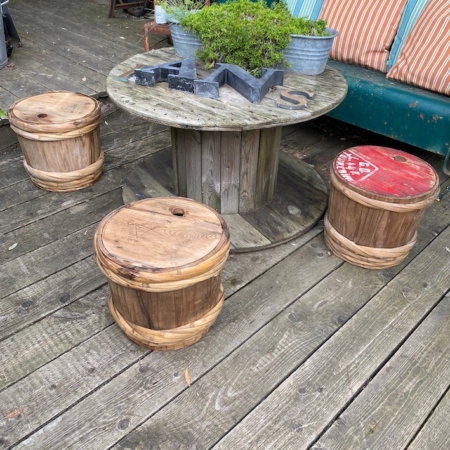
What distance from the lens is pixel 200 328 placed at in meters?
1.65

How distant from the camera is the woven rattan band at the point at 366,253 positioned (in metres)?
2.04

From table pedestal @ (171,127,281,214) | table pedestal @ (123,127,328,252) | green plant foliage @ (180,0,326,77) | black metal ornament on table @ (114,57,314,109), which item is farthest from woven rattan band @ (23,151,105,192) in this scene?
green plant foliage @ (180,0,326,77)

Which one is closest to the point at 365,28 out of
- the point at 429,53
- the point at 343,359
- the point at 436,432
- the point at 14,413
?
the point at 429,53

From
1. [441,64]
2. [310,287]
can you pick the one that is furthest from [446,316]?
[441,64]

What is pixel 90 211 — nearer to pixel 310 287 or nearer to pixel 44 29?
pixel 310 287

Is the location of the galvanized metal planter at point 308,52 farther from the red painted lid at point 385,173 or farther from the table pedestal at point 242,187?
the red painted lid at point 385,173

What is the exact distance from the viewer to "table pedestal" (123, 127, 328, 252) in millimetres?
2145

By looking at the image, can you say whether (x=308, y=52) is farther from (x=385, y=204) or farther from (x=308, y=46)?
(x=385, y=204)

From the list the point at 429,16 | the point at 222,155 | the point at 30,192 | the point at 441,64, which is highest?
the point at 429,16

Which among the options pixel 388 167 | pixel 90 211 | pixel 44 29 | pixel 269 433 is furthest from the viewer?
pixel 44 29

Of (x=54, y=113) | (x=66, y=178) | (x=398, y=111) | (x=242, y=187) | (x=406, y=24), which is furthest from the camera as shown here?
(x=406, y=24)

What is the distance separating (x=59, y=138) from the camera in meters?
2.32

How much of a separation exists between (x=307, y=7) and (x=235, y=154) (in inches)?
71.5

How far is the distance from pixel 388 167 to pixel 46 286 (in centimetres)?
166
